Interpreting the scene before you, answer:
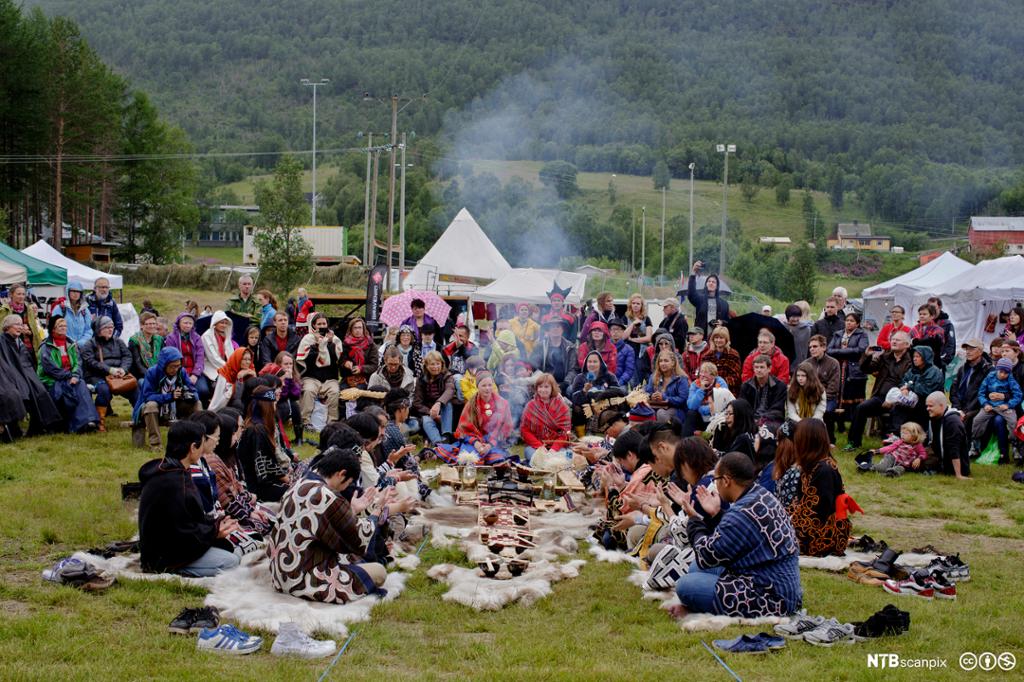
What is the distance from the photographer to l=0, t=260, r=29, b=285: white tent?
57.1 ft

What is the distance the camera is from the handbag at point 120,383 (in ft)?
39.3

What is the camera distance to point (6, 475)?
30.8 ft

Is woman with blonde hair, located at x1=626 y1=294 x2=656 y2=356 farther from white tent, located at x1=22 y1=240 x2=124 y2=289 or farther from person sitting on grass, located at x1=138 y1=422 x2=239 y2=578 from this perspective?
white tent, located at x1=22 y1=240 x2=124 y2=289

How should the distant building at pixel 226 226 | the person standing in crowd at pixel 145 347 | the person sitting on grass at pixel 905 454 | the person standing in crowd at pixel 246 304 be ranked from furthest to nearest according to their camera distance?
the distant building at pixel 226 226
the person standing in crowd at pixel 246 304
the person standing in crowd at pixel 145 347
the person sitting on grass at pixel 905 454

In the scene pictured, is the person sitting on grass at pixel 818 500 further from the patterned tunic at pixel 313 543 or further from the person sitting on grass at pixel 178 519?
the person sitting on grass at pixel 178 519

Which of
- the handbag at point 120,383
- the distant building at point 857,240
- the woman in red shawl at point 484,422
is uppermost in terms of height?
the distant building at point 857,240

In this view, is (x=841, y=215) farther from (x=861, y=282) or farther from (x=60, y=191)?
(x=60, y=191)

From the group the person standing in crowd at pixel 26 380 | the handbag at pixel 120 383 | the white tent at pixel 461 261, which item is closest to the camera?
the person standing in crowd at pixel 26 380

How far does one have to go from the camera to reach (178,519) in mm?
6238

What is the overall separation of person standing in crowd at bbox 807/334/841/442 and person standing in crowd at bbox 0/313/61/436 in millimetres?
8904

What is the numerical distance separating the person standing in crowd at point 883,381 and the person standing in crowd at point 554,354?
3.75 meters

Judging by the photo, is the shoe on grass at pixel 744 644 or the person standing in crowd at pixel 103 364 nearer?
the shoe on grass at pixel 744 644

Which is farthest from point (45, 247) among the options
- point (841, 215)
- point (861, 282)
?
point (841, 215)

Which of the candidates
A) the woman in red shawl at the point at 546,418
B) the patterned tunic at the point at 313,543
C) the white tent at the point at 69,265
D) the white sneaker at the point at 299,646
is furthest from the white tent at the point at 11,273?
the white sneaker at the point at 299,646
